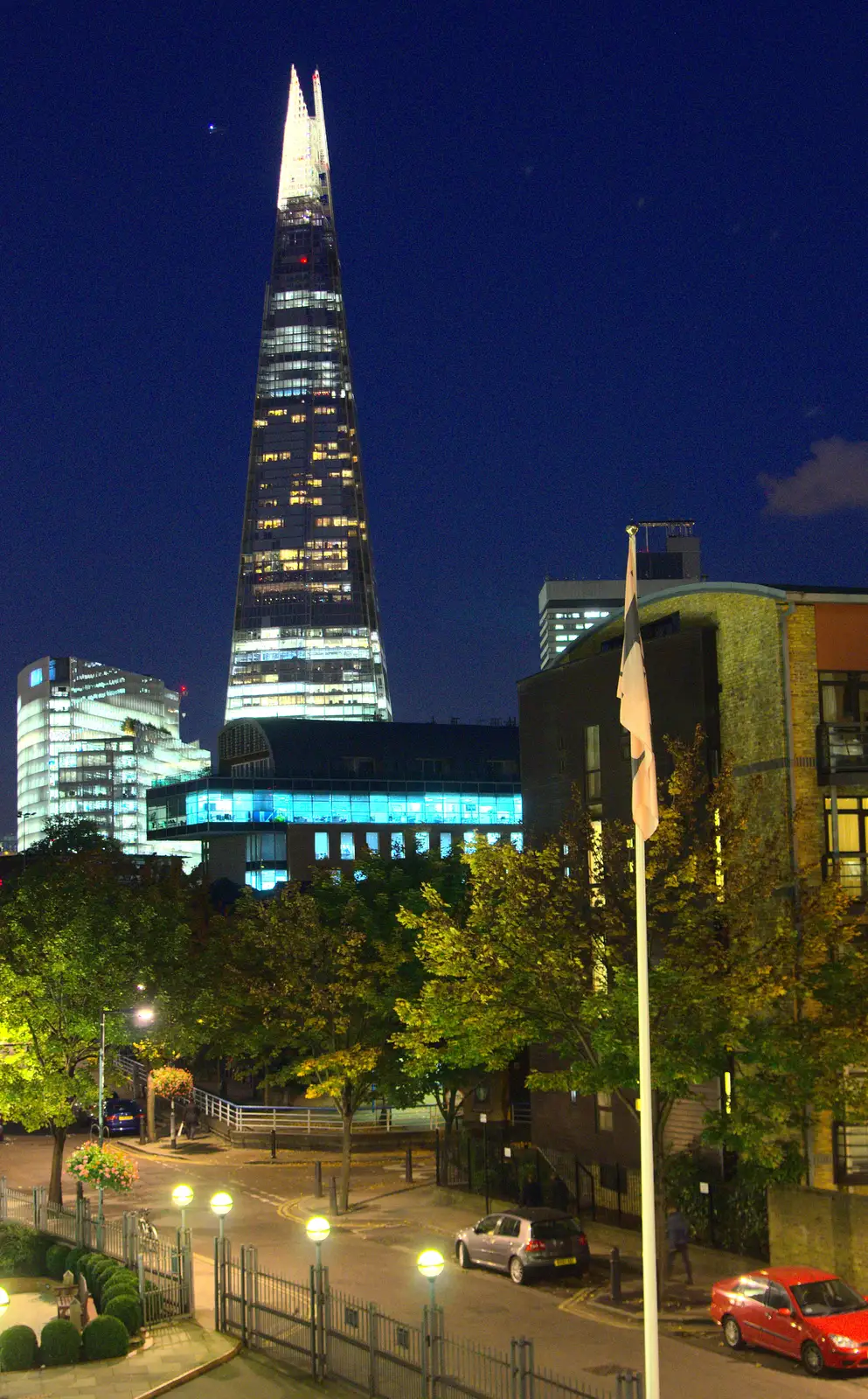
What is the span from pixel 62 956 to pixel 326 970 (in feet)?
26.5

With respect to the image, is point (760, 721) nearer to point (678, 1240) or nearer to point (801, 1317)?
point (678, 1240)

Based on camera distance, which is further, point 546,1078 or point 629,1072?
point 546,1078

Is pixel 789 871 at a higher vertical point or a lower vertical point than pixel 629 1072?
higher

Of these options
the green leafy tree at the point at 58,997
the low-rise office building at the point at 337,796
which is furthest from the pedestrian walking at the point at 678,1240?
the low-rise office building at the point at 337,796

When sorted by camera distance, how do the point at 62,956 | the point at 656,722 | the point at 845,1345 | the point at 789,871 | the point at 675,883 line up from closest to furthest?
the point at 845,1345 → the point at 675,883 → the point at 789,871 → the point at 656,722 → the point at 62,956

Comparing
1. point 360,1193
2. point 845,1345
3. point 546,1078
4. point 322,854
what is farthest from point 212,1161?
point 322,854

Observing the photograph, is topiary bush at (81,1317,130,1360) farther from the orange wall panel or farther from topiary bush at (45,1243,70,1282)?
the orange wall panel

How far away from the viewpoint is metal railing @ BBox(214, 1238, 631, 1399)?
20969 mm

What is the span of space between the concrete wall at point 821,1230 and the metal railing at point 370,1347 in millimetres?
7651

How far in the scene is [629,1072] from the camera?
30.7 meters

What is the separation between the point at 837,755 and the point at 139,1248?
18689 millimetres

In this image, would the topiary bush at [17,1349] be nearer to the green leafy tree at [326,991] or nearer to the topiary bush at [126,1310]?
the topiary bush at [126,1310]

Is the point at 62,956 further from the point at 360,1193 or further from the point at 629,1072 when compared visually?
the point at 629,1072

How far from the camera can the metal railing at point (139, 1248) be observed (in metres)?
30.0
